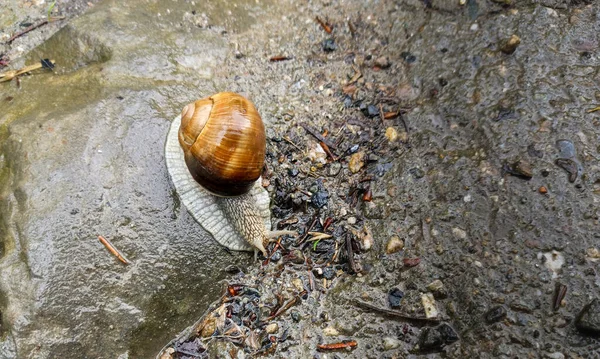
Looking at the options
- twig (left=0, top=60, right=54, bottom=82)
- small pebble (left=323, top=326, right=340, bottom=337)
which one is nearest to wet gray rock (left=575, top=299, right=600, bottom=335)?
small pebble (left=323, top=326, right=340, bottom=337)

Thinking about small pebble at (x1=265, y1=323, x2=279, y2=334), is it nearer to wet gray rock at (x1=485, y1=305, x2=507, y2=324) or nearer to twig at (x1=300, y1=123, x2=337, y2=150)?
wet gray rock at (x1=485, y1=305, x2=507, y2=324)

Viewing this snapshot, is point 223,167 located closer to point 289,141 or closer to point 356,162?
point 289,141

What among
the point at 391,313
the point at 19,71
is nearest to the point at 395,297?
the point at 391,313

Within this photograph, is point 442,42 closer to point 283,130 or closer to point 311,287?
point 283,130

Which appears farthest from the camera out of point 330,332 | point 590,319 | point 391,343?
point 330,332

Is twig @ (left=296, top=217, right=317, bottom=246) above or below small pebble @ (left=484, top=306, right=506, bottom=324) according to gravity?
below

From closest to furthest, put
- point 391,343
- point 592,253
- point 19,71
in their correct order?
point 592,253
point 391,343
point 19,71

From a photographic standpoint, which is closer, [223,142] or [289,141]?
[223,142]
